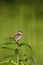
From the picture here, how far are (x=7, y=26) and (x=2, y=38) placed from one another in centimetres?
18

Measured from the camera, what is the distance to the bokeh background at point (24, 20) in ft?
8.19

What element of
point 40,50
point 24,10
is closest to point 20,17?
point 24,10

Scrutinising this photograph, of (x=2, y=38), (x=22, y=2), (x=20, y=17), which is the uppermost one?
(x=22, y=2)

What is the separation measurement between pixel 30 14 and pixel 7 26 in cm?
36

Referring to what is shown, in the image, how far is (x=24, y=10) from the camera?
2.58 metres

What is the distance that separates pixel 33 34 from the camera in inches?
99.4

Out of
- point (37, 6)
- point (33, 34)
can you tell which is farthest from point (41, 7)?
point (33, 34)

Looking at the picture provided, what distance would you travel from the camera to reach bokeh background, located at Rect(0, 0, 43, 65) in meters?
2.50

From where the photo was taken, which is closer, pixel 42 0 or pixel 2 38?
pixel 2 38

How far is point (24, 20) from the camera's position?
2.56 meters

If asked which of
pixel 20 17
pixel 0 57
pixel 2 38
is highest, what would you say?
pixel 20 17

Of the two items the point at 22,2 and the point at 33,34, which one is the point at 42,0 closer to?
the point at 22,2

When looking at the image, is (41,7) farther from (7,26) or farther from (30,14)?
(7,26)

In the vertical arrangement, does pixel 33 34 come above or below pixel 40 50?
above
